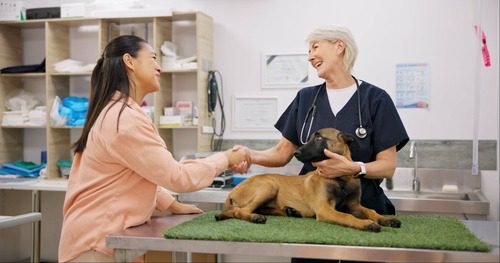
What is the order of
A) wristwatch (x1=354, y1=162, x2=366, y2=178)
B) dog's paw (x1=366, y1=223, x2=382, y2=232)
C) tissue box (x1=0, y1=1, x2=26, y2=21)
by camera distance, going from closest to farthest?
dog's paw (x1=366, y1=223, x2=382, y2=232), wristwatch (x1=354, y1=162, x2=366, y2=178), tissue box (x1=0, y1=1, x2=26, y2=21)

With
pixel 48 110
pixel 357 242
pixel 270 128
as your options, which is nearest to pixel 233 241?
pixel 357 242

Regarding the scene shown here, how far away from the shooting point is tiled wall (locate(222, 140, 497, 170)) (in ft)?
13.1

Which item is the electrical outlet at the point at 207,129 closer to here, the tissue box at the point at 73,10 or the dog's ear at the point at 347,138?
the tissue box at the point at 73,10

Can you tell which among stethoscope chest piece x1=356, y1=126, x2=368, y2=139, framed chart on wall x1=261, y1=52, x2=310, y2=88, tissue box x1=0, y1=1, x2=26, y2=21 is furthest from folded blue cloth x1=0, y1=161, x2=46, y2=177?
stethoscope chest piece x1=356, y1=126, x2=368, y2=139

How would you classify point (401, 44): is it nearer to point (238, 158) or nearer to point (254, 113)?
point (254, 113)

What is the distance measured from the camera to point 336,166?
6.47 feet

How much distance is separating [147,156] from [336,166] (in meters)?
0.70

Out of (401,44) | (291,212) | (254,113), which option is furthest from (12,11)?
(291,212)

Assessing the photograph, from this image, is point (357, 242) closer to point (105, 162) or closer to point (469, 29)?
point (105, 162)

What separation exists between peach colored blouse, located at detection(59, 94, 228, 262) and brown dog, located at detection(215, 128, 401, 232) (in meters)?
0.27

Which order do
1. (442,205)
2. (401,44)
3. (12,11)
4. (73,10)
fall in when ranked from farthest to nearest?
(12,11) → (73,10) → (401,44) → (442,205)

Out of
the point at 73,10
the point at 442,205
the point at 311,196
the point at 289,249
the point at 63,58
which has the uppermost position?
the point at 73,10

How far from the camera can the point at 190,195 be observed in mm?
3826

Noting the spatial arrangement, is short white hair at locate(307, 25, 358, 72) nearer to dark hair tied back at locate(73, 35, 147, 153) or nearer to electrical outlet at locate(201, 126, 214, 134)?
dark hair tied back at locate(73, 35, 147, 153)
